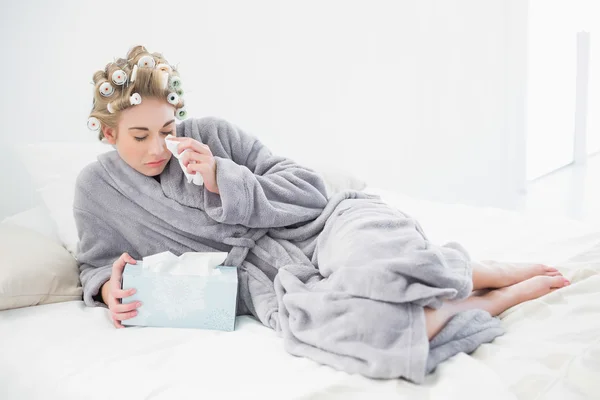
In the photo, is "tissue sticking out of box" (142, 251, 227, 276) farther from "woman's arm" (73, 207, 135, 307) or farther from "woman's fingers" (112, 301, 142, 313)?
"woman's arm" (73, 207, 135, 307)

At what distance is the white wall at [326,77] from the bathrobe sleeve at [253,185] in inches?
28.3

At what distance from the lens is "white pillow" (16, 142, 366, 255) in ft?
6.08

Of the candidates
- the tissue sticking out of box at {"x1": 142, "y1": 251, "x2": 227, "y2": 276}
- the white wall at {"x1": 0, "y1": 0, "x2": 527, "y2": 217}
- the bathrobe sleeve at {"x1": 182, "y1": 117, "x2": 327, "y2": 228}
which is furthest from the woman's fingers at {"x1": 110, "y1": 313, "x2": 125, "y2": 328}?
the white wall at {"x1": 0, "y1": 0, "x2": 527, "y2": 217}

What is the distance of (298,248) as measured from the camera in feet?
5.22

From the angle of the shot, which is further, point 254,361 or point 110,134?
point 110,134

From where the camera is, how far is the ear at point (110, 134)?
5.20ft

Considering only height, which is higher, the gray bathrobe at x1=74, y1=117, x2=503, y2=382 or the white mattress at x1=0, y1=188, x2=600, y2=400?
the gray bathrobe at x1=74, y1=117, x2=503, y2=382

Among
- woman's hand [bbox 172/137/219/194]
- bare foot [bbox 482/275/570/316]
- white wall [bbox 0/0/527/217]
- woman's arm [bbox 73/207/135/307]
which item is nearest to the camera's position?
bare foot [bbox 482/275/570/316]

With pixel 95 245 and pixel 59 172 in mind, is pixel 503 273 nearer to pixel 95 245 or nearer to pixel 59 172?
pixel 95 245

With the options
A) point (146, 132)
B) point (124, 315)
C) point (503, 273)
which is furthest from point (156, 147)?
point (503, 273)

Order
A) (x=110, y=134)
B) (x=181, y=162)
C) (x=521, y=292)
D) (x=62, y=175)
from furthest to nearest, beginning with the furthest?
(x=62, y=175) → (x=110, y=134) → (x=181, y=162) → (x=521, y=292)

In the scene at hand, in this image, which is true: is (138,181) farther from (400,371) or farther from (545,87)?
(545,87)

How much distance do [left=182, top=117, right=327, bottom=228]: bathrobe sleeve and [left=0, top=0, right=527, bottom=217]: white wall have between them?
72 centimetres

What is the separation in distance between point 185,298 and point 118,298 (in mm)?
152
